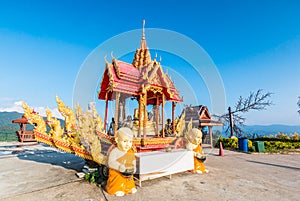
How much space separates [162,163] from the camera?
4.82m

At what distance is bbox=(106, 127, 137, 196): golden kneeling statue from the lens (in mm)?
3785

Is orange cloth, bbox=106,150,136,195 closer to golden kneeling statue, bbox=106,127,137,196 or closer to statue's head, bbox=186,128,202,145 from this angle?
golden kneeling statue, bbox=106,127,137,196

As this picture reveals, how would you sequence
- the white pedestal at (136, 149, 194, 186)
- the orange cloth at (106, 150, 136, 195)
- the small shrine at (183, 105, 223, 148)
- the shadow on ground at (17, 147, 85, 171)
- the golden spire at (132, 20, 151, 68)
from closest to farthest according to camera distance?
the orange cloth at (106, 150, 136, 195)
the white pedestal at (136, 149, 194, 186)
the shadow on ground at (17, 147, 85, 171)
the golden spire at (132, 20, 151, 68)
the small shrine at (183, 105, 223, 148)

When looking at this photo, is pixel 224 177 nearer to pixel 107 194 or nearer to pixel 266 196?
pixel 266 196

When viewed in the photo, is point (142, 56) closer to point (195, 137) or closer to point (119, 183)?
point (195, 137)

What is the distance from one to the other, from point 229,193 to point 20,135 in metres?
17.6

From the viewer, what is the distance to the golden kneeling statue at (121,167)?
12.4 ft

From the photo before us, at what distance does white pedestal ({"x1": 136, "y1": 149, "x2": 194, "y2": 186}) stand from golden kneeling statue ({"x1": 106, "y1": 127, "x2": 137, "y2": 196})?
0.52 metres

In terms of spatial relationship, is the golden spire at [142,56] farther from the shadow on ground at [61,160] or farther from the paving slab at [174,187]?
the paving slab at [174,187]

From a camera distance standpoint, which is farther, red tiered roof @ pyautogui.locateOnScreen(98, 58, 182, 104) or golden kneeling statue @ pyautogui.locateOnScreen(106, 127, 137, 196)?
red tiered roof @ pyautogui.locateOnScreen(98, 58, 182, 104)

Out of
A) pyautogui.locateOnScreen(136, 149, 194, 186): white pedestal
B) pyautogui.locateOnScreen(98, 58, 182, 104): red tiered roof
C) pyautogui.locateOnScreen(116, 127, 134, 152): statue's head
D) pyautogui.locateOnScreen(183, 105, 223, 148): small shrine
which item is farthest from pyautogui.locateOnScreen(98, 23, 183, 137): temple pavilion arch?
pyautogui.locateOnScreen(183, 105, 223, 148): small shrine

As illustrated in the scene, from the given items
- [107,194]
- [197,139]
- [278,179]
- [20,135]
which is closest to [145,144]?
[197,139]

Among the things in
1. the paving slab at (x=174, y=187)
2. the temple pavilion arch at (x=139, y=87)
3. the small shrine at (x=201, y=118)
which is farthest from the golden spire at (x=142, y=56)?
the paving slab at (x=174, y=187)

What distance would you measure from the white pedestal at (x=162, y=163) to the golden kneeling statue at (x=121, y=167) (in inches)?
20.5
